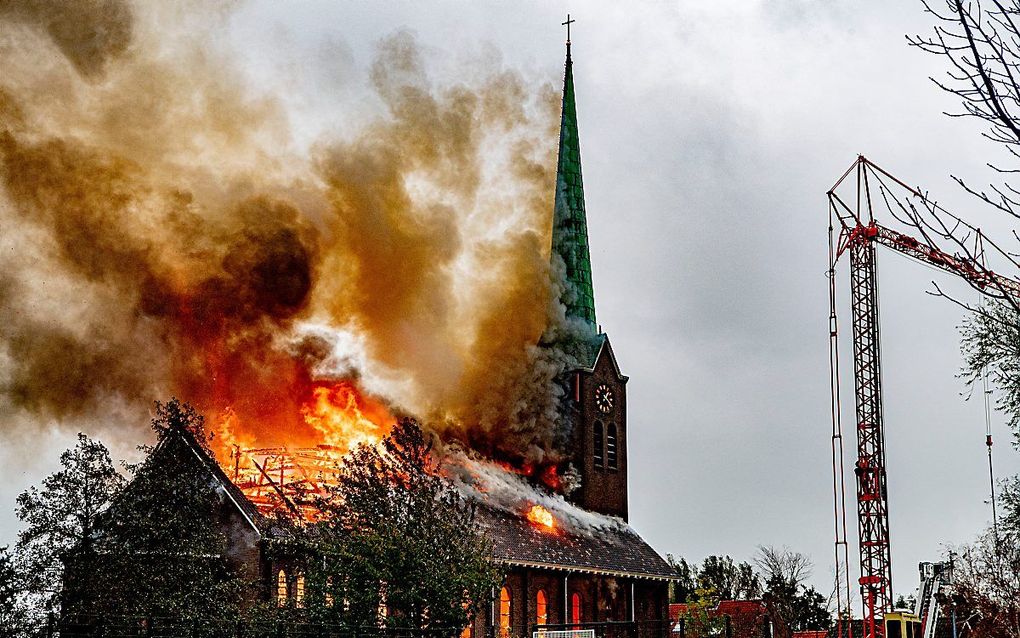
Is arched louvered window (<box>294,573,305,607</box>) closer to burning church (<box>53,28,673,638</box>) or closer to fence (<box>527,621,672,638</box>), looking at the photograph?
burning church (<box>53,28,673,638</box>)

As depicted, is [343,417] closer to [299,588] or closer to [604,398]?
[299,588]

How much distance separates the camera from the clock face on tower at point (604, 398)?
7188 centimetres

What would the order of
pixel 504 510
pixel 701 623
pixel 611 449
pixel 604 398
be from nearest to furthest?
pixel 504 510 < pixel 701 623 < pixel 604 398 < pixel 611 449

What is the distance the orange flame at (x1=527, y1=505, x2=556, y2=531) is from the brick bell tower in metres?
6.37

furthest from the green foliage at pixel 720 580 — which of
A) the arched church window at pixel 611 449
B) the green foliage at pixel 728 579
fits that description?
the arched church window at pixel 611 449

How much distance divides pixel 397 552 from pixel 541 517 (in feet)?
90.8

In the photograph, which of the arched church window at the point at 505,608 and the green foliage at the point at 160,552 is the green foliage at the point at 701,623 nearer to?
the arched church window at the point at 505,608

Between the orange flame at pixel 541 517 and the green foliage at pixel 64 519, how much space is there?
105ft

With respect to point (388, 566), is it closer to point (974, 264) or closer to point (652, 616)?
point (974, 264)

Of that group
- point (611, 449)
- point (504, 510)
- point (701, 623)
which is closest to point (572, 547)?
point (504, 510)

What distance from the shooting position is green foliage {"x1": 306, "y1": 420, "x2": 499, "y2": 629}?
34.2 meters

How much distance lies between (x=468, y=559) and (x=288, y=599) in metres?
5.90

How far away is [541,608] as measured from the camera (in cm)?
5669

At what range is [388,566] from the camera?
3428cm
